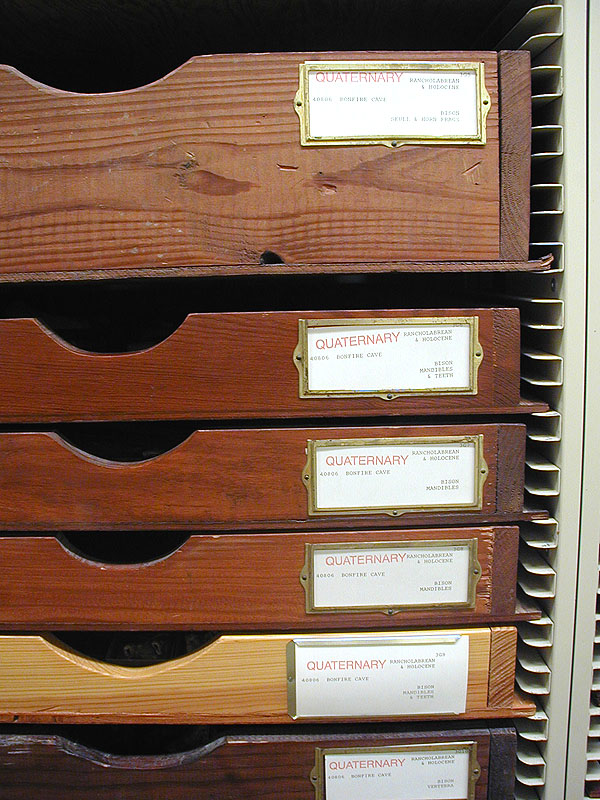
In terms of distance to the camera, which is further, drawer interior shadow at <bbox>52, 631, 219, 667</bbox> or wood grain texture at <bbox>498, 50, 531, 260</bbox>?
drawer interior shadow at <bbox>52, 631, 219, 667</bbox>

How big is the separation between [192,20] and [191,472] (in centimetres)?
42

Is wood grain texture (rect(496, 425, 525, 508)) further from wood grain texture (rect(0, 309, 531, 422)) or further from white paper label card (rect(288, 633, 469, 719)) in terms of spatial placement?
white paper label card (rect(288, 633, 469, 719))

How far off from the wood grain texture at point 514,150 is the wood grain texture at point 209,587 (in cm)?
27

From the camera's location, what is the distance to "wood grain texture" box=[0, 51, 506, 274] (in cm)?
52

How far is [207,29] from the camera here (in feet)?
1.95

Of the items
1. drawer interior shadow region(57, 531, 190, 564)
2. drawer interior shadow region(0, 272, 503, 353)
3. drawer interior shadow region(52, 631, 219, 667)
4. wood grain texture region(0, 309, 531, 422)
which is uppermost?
drawer interior shadow region(0, 272, 503, 353)

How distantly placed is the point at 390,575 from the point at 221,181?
0.39 metres

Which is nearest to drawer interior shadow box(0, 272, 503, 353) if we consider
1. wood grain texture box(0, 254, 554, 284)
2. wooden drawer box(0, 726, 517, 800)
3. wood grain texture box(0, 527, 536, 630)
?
wood grain texture box(0, 254, 554, 284)

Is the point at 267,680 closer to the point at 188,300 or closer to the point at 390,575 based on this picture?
the point at 390,575

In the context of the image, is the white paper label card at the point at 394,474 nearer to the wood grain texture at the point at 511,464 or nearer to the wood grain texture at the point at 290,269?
the wood grain texture at the point at 511,464

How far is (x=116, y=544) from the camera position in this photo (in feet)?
2.51

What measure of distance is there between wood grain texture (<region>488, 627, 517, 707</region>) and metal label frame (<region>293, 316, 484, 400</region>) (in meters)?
0.24

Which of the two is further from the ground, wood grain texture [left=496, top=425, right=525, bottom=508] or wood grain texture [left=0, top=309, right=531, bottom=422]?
wood grain texture [left=0, top=309, right=531, bottom=422]

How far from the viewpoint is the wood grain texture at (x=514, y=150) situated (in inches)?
20.6
